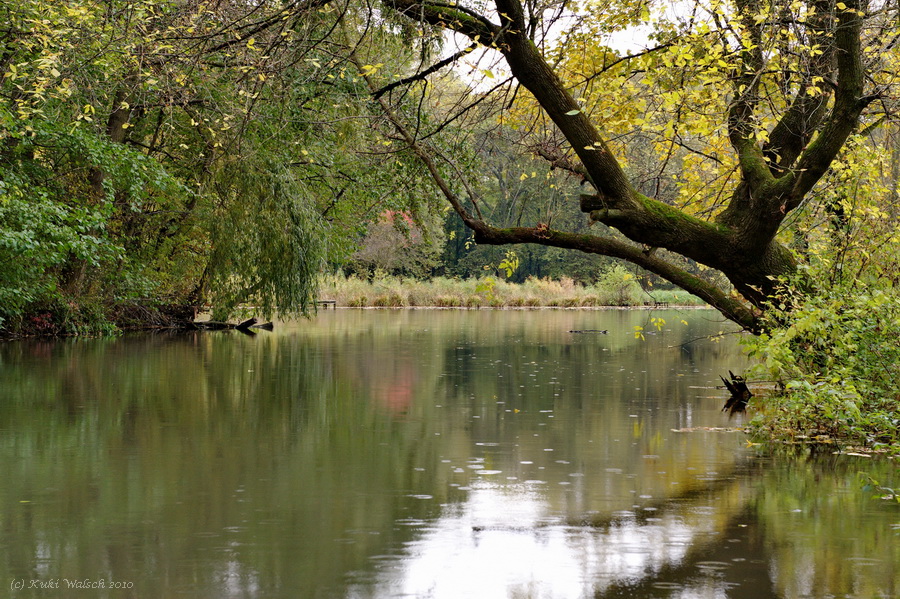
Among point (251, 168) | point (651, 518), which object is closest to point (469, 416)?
point (651, 518)

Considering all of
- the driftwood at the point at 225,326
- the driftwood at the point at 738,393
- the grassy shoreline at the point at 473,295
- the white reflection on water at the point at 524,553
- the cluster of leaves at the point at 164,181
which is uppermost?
the cluster of leaves at the point at 164,181

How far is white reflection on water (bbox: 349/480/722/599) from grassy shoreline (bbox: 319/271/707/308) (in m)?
34.9

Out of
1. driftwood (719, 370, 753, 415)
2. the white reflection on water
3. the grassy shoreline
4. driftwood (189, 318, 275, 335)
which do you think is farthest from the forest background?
the grassy shoreline

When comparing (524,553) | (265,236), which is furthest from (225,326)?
(524,553)

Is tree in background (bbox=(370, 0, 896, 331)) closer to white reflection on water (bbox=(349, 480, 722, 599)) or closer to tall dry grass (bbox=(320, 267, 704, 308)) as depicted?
white reflection on water (bbox=(349, 480, 722, 599))

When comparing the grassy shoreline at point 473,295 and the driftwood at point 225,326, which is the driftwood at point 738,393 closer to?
the driftwood at point 225,326

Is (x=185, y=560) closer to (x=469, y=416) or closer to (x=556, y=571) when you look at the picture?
(x=556, y=571)

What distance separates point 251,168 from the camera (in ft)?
61.2

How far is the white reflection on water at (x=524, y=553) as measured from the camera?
455 centimetres

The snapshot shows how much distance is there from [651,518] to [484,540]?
120 centimetres

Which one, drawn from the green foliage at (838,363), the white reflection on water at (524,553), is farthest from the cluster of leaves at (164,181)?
the white reflection on water at (524,553)

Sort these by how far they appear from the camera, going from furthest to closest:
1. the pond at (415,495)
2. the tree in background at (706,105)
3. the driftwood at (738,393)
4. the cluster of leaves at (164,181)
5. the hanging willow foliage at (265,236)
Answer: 1. the hanging willow foliage at (265,236)
2. the cluster of leaves at (164,181)
3. the driftwood at (738,393)
4. the tree in background at (706,105)
5. the pond at (415,495)

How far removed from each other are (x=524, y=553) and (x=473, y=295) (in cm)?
3813

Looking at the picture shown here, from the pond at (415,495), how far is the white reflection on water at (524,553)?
0.02 metres
